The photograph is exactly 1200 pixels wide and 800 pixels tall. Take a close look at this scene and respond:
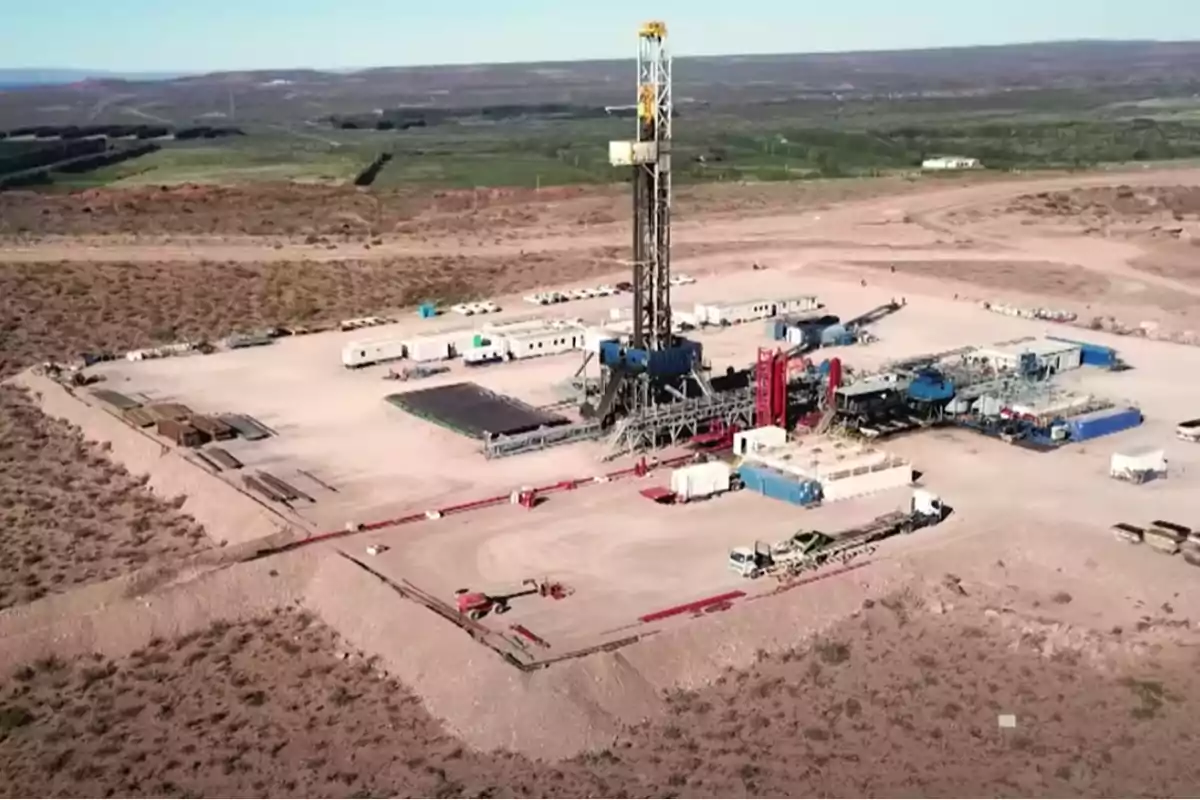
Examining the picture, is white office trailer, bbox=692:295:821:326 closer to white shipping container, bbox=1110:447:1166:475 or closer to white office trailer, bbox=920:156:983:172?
white shipping container, bbox=1110:447:1166:475

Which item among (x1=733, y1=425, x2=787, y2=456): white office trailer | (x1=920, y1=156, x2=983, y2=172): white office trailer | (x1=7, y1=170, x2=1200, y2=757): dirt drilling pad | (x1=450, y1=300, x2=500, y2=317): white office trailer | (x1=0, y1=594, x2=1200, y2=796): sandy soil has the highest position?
(x1=920, y1=156, x2=983, y2=172): white office trailer

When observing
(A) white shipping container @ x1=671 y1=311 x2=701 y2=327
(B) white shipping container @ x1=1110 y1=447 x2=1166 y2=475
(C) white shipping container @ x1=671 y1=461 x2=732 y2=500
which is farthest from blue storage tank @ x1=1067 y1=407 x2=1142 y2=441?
(A) white shipping container @ x1=671 y1=311 x2=701 y2=327

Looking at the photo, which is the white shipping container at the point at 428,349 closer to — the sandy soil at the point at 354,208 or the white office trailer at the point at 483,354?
the white office trailer at the point at 483,354

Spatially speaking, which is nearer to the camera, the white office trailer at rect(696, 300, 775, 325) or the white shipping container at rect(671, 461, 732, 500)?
the white shipping container at rect(671, 461, 732, 500)

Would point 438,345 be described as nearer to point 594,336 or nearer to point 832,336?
point 594,336

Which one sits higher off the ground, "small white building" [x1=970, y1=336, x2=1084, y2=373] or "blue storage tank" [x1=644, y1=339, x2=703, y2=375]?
"blue storage tank" [x1=644, y1=339, x2=703, y2=375]

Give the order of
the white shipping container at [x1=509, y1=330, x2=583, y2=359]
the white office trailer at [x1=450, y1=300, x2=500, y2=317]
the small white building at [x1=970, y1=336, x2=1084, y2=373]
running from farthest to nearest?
the white office trailer at [x1=450, y1=300, x2=500, y2=317] → the white shipping container at [x1=509, y1=330, x2=583, y2=359] → the small white building at [x1=970, y1=336, x2=1084, y2=373]

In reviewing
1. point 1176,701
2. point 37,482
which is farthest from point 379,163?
point 1176,701

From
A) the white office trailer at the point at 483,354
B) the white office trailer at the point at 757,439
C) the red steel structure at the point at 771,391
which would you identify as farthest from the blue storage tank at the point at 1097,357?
the white office trailer at the point at 483,354

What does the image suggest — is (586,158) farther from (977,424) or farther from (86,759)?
(86,759)
